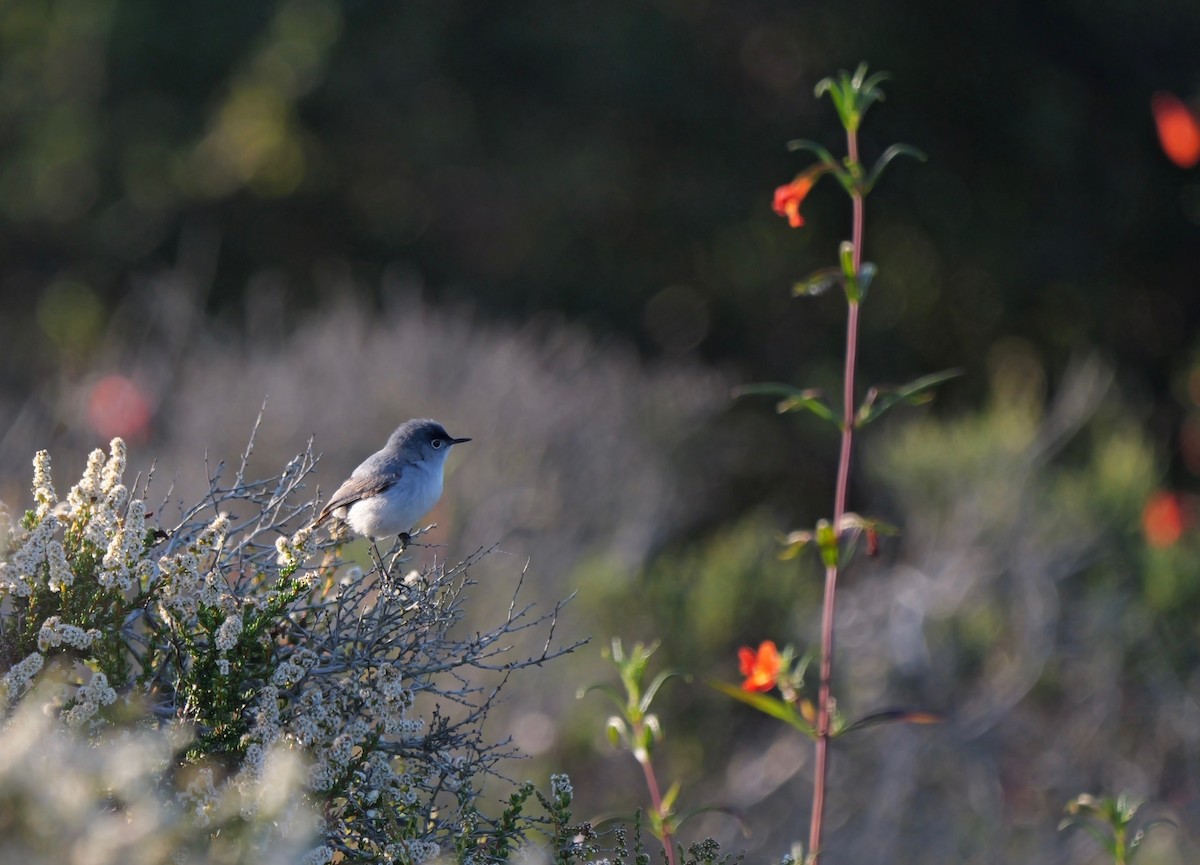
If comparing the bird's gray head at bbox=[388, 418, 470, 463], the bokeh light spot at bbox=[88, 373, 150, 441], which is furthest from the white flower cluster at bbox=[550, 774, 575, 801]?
the bokeh light spot at bbox=[88, 373, 150, 441]

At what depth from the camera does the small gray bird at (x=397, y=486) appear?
4.82 m

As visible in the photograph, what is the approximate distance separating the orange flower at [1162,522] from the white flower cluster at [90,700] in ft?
27.3

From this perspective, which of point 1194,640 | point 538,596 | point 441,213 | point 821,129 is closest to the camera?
point 1194,640

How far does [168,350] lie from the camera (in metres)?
14.5

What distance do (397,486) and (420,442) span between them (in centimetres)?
35

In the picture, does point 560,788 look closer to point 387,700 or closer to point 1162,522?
point 387,700

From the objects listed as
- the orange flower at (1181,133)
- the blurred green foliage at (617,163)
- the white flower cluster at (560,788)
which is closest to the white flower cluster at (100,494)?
the white flower cluster at (560,788)

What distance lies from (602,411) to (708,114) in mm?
6568

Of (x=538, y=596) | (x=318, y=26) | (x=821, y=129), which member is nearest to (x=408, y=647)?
(x=538, y=596)

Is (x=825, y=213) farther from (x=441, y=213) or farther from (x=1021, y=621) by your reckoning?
(x=1021, y=621)

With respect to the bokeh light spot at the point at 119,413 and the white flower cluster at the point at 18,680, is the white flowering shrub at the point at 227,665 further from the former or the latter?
the bokeh light spot at the point at 119,413

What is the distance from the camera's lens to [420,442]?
5.22 metres

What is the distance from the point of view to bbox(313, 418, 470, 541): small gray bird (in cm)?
482

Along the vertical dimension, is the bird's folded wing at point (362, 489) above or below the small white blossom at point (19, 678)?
above
